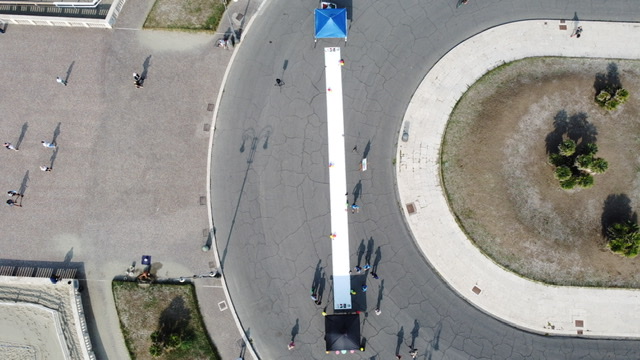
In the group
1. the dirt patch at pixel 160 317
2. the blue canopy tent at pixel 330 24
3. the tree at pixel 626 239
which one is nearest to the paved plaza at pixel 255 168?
the dirt patch at pixel 160 317

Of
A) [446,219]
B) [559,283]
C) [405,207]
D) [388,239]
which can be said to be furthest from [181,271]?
[559,283]

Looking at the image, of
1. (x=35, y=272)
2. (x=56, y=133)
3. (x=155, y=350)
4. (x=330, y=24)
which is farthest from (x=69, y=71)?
(x=155, y=350)

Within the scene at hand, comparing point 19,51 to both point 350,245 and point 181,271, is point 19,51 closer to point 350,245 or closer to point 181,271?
point 181,271

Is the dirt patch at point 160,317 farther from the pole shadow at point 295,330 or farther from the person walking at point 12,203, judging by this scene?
the person walking at point 12,203

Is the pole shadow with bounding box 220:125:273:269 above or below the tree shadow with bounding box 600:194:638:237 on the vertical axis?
above

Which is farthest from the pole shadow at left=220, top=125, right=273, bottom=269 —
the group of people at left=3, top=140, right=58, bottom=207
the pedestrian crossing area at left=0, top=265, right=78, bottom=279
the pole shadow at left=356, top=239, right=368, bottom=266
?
the group of people at left=3, top=140, right=58, bottom=207

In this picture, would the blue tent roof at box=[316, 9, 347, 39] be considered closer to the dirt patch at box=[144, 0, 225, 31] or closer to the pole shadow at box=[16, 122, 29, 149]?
the dirt patch at box=[144, 0, 225, 31]
